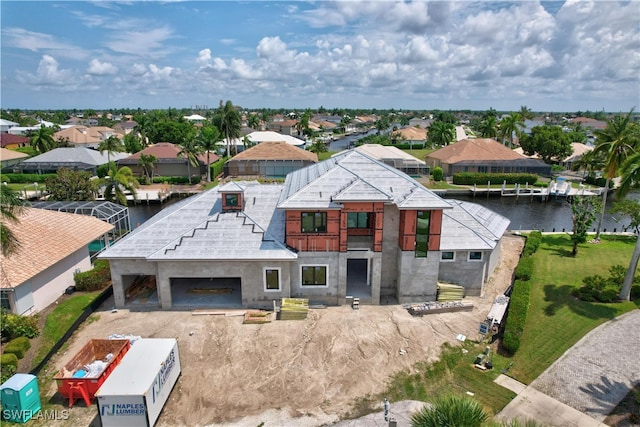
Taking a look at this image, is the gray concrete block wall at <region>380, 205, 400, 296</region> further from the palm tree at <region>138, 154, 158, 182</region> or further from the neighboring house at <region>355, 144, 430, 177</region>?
the palm tree at <region>138, 154, 158, 182</region>

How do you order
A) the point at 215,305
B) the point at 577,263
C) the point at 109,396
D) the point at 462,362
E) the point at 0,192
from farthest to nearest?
the point at 577,263, the point at 215,305, the point at 462,362, the point at 0,192, the point at 109,396

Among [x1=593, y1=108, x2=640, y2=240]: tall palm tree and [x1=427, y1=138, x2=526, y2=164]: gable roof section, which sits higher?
[x1=593, y1=108, x2=640, y2=240]: tall palm tree

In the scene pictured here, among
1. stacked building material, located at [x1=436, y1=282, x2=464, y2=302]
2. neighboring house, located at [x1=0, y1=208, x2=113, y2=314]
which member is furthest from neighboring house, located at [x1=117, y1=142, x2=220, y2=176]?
stacked building material, located at [x1=436, y1=282, x2=464, y2=302]

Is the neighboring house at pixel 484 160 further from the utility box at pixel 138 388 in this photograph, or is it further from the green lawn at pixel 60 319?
the utility box at pixel 138 388

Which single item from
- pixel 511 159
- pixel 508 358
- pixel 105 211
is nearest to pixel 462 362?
pixel 508 358

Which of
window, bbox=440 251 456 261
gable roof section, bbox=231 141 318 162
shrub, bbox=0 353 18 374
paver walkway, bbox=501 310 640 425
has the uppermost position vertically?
gable roof section, bbox=231 141 318 162

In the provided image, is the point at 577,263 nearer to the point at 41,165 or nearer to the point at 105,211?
the point at 105,211

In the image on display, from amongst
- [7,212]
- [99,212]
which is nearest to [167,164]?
[99,212]
